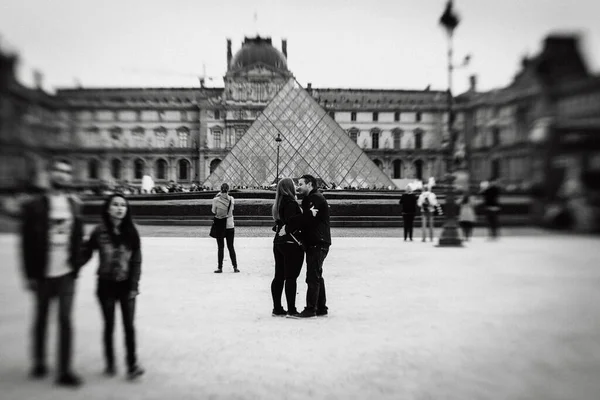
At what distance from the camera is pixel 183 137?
1771mm

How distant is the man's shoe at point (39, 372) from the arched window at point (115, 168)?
0.48m

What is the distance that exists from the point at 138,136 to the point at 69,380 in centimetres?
69

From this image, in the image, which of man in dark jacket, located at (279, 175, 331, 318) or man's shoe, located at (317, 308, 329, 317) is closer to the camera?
man in dark jacket, located at (279, 175, 331, 318)

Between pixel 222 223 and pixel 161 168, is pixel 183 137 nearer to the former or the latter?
pixel 161 168

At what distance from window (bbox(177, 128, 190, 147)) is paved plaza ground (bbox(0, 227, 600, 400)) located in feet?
2.05

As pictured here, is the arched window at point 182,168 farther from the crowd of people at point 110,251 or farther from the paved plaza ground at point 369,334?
the paved plaza ground at point 369,334

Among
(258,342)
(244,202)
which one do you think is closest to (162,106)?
(258,342)

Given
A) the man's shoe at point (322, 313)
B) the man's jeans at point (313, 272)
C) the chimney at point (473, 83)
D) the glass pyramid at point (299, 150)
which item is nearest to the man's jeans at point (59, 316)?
the chimney at point (473, 83)

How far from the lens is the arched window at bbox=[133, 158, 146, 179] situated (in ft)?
4.89

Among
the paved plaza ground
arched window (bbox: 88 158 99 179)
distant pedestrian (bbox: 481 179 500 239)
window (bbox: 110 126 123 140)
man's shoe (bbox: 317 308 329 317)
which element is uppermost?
window (bbox: 110 126 123 140)

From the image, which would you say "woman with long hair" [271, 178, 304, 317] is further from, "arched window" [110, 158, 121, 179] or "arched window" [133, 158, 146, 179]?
"arched window" [110, 158, 121, 179]

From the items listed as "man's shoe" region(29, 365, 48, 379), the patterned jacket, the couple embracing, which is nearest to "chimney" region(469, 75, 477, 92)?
"man's shoe" region(29, 365, 48, 379)

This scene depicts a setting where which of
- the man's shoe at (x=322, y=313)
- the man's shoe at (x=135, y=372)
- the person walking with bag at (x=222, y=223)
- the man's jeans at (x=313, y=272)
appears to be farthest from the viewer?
the person walking with bag at (x=222, y=223)

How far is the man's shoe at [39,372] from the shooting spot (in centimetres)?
116
